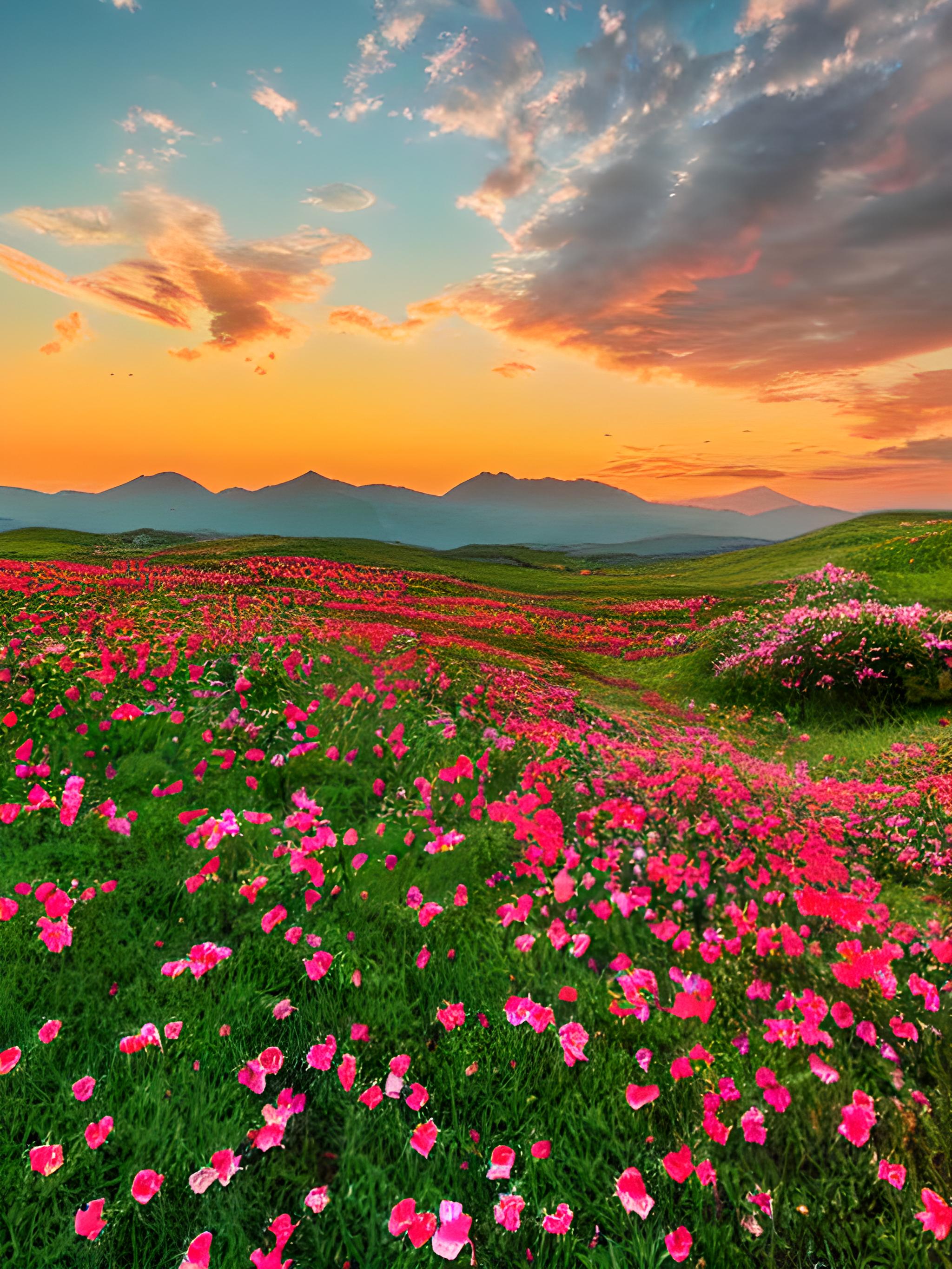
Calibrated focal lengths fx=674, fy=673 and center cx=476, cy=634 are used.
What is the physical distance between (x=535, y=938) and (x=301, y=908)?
2.31m

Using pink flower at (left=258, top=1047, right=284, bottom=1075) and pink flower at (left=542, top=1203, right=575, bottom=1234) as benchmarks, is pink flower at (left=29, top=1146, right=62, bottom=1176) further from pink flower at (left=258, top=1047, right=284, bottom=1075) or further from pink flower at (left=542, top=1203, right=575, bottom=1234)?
pink flower at (left=542, top=1203, right=575, bottom=1234)

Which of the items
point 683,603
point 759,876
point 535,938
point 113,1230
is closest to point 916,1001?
point 759,876

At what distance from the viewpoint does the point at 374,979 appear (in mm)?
5668

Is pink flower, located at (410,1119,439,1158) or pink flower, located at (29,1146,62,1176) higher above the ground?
pink flower, located at (29,1146,62,1176)

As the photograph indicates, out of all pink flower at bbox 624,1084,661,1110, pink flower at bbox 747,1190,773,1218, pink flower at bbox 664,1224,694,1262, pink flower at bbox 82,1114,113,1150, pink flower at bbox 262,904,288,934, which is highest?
pink flower at bbox 262,904,288,934

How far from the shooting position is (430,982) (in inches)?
226

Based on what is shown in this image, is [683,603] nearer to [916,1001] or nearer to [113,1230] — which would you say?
[916,1001]

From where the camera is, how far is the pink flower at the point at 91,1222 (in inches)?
142

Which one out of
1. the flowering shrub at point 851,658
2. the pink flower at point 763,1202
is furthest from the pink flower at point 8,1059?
the flowering shrub at point 851,658

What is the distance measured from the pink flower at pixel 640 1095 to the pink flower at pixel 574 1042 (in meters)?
0.43

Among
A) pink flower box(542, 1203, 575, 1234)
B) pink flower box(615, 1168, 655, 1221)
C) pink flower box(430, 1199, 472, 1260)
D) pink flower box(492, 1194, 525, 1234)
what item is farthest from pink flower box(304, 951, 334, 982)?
pink flower box(615, 1168, 655, 1221)

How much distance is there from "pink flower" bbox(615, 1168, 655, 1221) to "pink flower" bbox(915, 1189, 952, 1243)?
1554mm

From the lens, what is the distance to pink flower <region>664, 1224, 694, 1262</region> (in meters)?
3.67

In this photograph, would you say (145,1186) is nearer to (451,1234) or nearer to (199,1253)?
(199,1253)
